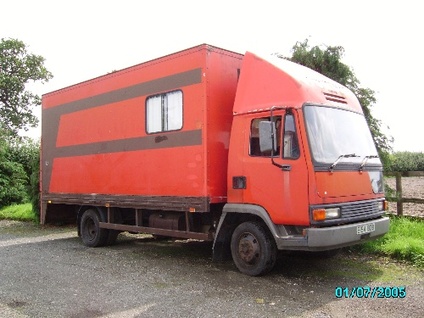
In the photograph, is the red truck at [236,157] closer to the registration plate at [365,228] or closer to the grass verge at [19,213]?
the registration plate at [365,228]

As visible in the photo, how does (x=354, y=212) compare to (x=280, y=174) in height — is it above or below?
below

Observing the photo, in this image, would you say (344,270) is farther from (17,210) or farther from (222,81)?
(17,210)

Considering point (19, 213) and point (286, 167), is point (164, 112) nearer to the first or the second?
point (286, 167)

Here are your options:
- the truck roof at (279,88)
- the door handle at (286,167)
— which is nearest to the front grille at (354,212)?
the door handle at (286,167)

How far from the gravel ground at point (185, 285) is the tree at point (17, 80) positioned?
83.4 ft

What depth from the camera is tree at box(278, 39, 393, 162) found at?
8.98 m

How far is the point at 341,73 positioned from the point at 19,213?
40.0 ft

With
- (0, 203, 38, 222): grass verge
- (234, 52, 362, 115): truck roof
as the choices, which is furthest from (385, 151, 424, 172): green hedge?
(234, 52, 362, 115): truck roof

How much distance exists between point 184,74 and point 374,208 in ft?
11.9

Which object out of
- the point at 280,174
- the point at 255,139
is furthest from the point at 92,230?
the point at 280,174

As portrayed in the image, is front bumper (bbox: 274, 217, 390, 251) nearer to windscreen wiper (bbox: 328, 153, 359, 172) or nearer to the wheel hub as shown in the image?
the wheel hub

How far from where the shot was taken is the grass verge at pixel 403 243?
264 inches

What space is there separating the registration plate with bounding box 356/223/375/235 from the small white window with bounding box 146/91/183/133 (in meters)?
3.14

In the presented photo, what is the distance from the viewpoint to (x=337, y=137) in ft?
19.6
